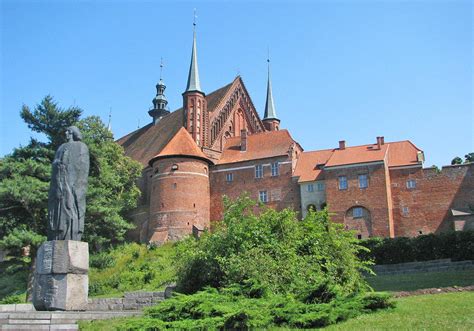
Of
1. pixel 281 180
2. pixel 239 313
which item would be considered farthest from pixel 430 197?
pixel 239 313

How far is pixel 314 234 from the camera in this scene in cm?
1872

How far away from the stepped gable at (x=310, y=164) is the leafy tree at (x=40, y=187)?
1673cm

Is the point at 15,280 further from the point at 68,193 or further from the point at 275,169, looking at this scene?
the point at 68,193

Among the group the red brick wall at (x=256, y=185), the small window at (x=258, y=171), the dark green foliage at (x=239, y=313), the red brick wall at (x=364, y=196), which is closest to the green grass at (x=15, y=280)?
the red brick wall at (x=256, y=185)

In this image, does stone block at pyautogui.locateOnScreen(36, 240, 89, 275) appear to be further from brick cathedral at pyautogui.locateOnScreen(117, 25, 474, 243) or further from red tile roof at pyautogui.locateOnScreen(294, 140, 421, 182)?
red tile roof at pyautogui.locateOnScreen(294, 140, 421, 182)

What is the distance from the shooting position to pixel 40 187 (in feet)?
110

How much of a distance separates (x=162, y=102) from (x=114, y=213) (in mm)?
38543

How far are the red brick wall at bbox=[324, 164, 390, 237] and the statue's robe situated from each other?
112 feet

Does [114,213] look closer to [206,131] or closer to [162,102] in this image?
[206,131]

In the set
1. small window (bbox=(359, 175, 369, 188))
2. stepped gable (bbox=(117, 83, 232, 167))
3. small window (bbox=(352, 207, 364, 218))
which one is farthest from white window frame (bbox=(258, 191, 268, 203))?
stepped gable (bbox=(117, 83, 232, 167))

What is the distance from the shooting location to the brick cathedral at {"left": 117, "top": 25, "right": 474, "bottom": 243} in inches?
1789

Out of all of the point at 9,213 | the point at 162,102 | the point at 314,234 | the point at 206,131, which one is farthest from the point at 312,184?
the point at 162,102

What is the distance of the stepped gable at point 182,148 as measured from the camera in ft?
164

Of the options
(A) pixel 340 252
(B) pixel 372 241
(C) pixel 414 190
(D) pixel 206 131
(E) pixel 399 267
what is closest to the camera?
(A) pixel 340 252
